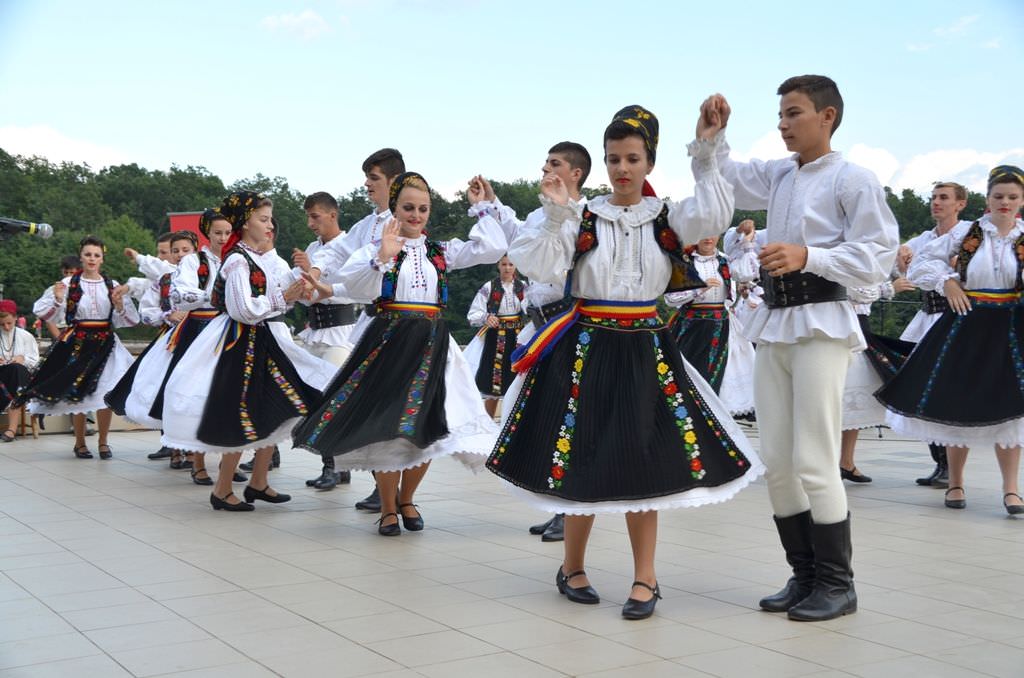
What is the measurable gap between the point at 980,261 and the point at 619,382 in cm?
325

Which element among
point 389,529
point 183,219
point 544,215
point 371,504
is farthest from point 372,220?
point 183,219

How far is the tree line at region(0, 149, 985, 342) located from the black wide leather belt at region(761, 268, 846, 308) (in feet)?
40.4

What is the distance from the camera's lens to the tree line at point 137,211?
98.6 ft

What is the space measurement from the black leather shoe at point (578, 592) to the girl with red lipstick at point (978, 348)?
3.01 m

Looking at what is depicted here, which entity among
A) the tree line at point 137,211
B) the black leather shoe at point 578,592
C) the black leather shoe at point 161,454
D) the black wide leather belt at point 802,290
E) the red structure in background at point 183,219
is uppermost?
the tree line at point 137,211

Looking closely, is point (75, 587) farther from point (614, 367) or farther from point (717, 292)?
point (717, 292)

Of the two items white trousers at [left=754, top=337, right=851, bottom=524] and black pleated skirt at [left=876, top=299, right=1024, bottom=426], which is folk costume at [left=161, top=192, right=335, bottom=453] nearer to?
white trousers at [left=754, top=337, right=851, bottom=524]

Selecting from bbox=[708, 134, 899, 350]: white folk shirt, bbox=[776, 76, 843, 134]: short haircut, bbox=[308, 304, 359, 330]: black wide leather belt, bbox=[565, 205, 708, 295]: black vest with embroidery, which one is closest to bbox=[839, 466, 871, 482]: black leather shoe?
bbox=[308, 304, 359, 330]: black wide leather belt

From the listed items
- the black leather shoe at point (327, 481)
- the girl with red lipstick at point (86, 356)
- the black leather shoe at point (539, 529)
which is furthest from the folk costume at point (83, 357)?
the black leather shoe at point (539, 529)

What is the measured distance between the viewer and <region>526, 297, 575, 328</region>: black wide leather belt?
14.0 ft

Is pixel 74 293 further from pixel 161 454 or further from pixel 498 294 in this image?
pixel 498 294

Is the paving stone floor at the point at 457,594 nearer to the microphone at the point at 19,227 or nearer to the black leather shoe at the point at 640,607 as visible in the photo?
the black leather shoe at the point at 640,607

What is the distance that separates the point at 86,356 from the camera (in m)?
9.21

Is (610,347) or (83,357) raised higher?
(610,347)
